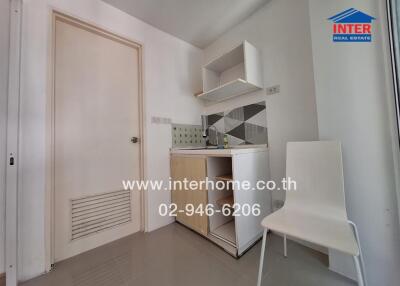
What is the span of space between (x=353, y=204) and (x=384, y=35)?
104 centimetres

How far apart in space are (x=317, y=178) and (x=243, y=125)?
991 millimetres

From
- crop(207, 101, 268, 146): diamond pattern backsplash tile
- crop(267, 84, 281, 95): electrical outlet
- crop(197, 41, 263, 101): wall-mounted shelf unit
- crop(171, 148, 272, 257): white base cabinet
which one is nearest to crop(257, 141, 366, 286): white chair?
crop(171, 148, 272, 257): white base cabinet

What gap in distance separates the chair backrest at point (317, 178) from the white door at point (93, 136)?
1586 millimetres

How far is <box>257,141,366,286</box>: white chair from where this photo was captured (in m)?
0.88

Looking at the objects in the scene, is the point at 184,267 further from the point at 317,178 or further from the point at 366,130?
the point at 366,130

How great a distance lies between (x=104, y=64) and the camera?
1.71 m

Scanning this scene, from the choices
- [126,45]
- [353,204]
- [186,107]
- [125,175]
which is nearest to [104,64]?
[126,45]

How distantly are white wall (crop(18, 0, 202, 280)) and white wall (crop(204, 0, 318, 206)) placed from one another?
939 mm

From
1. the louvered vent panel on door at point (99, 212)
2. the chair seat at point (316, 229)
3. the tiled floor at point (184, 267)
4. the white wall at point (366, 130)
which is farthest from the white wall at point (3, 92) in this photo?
the white wall at point (366, 130)

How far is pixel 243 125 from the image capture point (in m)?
1.98

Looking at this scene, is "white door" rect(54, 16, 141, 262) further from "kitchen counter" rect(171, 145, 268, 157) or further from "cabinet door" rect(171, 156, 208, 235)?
"kitchen counter" rect(171, 145, 268, 157)

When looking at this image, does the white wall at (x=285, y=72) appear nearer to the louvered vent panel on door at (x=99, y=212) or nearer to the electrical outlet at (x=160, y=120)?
the electrical outlet at (x=160, y=120)

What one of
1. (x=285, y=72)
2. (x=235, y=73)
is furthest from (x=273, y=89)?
(x=235, y=73)

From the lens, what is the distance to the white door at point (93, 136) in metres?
1.45
